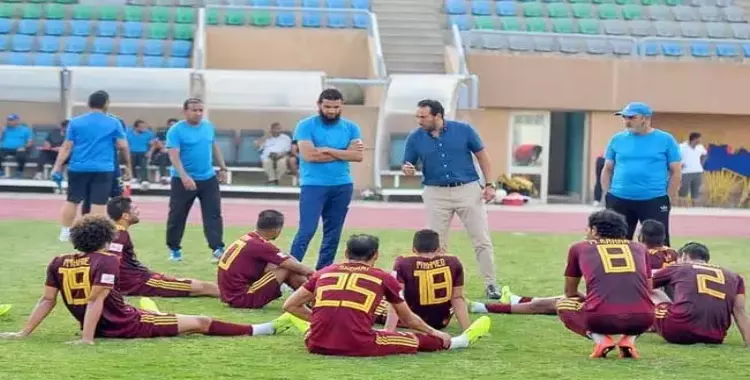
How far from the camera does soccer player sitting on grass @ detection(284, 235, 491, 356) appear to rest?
25.3 feet

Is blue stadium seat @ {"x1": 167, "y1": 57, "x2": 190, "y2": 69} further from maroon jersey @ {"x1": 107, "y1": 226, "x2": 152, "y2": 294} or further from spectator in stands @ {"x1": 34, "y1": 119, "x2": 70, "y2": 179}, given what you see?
maroon jersey @ {"x1": 107, "y1": 226, "x2": 152, "y2": 294}

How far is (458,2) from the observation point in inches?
1146

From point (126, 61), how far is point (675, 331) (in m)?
19.6

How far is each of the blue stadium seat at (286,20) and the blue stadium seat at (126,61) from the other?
3.12 m

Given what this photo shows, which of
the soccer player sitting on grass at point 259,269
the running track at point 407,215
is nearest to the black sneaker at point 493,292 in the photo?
the soccer player sitting on grass at point 259,269

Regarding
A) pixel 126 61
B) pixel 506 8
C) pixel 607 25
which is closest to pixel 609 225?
pixel 126 61

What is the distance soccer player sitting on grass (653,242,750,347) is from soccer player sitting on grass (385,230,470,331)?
141 centimetres

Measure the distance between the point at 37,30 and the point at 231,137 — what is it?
18.2ft

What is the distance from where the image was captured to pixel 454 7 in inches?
1138

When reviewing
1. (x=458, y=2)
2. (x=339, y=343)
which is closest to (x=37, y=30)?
(x=458, y=2)

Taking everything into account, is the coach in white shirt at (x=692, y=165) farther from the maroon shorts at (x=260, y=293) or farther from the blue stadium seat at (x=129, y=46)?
the maroon shorts at (x=260, y=293)

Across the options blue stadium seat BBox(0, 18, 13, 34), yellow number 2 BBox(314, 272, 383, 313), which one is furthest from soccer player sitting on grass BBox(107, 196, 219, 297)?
blue stadium seat BBox(0, 18, 13, 34)

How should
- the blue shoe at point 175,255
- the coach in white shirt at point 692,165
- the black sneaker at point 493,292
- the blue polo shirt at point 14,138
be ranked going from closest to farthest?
the black sneaker at point 493,292 → the blue shoe at point 175,255 → the blue polo shirt at point 14,138 → the coach in white shirt at point 692,165

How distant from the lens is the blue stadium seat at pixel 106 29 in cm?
2736
